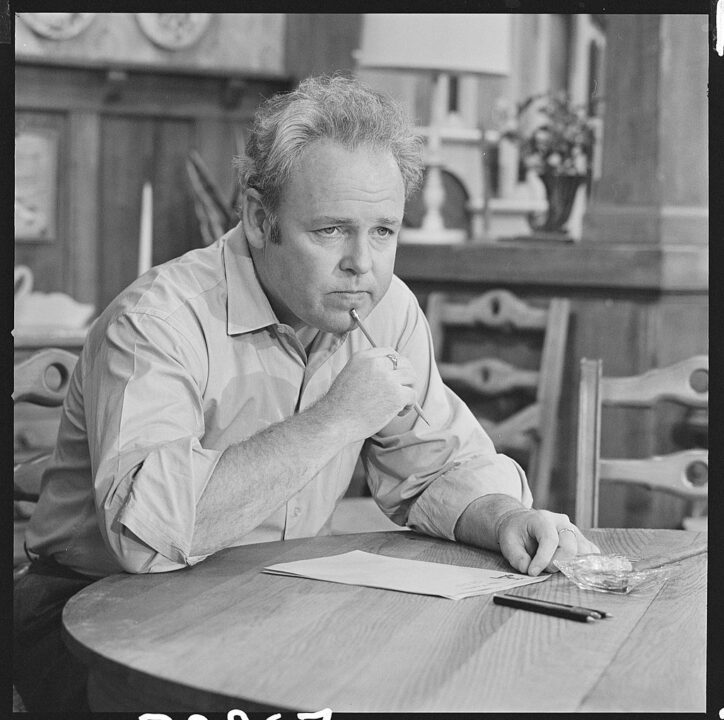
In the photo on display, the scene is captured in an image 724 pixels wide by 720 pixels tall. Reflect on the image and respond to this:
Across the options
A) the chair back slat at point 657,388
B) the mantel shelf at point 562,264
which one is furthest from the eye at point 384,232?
the mantel shelf at point 562,264

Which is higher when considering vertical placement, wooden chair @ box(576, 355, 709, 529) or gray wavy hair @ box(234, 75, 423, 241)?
gray wavy hair @ box(234, 75, 423, 241)

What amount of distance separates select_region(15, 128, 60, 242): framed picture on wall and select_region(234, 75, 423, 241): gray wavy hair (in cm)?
289

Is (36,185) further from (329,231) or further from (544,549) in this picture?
(544,549)

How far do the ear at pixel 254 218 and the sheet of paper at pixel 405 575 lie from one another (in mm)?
553

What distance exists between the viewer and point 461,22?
409cm

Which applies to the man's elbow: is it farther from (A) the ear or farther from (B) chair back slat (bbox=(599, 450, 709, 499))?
(B) chair back slat (bbox=(599, 450, 709, 499))

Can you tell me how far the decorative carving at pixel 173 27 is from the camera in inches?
182

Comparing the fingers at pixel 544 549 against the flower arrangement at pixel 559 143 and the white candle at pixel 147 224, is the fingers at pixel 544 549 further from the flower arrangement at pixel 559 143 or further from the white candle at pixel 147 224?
the white candle at pixel 147 224

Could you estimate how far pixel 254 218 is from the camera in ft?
6.19

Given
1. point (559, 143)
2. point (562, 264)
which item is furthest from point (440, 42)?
point (562, 264)

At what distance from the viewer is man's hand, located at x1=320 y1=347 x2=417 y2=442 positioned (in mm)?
1674

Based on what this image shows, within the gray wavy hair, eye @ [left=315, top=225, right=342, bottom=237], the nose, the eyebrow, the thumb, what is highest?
the gray wavy hair

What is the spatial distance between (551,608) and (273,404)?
2.23ft

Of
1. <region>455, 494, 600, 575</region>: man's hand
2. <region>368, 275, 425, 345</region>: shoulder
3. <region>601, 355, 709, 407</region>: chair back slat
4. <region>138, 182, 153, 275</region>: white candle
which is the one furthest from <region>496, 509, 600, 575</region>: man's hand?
<region>138, 182, 153, 275</region>: white candle
